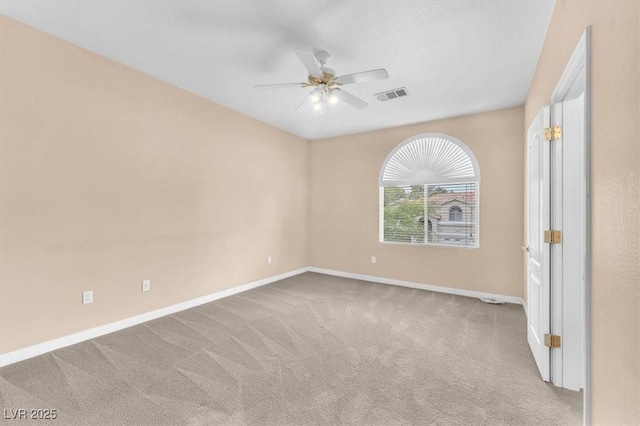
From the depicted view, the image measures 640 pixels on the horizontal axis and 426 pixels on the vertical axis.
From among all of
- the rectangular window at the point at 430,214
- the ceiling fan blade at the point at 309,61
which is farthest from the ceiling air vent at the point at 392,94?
the rectangular window at the point at 430,214

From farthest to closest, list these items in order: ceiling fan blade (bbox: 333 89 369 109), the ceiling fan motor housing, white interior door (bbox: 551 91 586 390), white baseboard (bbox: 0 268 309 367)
→ ceiling fan blade (bbox: 333 89 369 109) < the ceiling fan motor housing < white baseboard (bbox: 0 268 309 367) < white interior door (bbox: 551 91 586 390)

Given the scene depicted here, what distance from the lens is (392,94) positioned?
3.54m

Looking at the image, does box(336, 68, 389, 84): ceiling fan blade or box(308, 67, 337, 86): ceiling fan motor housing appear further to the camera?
box(308, 67, 337, 86): ceiling fan motor housing

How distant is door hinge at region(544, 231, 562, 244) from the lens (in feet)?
6.63

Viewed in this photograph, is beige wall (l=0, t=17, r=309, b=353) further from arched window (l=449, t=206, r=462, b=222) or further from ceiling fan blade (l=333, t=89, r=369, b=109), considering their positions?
arched window (l=449, t=206, r=462, b=222)

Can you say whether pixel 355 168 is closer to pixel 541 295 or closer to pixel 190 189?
pixel 190 189

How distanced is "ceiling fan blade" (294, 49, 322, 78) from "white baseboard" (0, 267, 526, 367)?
318 centimetres

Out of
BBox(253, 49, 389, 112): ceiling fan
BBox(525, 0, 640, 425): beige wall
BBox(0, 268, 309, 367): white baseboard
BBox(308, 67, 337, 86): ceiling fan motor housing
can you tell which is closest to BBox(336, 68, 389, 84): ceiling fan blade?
BBox(253, 49, 389, 112): ceiling fan

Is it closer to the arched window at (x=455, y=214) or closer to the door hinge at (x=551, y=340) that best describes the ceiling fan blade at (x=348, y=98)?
the arched window at (x=455, y=214)

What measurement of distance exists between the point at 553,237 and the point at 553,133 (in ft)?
2.57

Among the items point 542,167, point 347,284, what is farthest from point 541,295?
point 347,284

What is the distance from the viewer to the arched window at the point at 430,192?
435 cm

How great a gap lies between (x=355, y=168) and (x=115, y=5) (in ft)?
13.3

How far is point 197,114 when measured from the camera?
374cm
